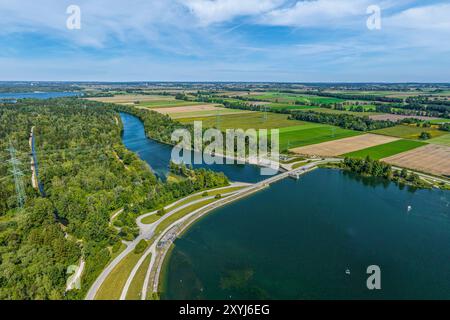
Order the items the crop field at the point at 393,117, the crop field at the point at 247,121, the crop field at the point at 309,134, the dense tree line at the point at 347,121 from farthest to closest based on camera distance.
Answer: the crop field at the point at 393,117
the crop field at the point at 247,121
the dense tree line at the point at 347,121
the crop field at the point at 309,134

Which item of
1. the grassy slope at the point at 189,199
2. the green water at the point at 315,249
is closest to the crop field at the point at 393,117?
the green water at the point at 315,249

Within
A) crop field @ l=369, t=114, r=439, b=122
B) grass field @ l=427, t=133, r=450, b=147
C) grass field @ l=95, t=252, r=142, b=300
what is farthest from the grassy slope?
crop field @ l=369, t=114, r=439, b=122

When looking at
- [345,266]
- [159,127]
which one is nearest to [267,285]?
[345,266]

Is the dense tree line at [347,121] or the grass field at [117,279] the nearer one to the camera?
the grass field at [117,279]

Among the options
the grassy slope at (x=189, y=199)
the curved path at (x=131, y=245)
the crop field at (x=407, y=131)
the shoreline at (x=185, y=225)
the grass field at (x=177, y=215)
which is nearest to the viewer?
the curved path at (x=131, y=245)

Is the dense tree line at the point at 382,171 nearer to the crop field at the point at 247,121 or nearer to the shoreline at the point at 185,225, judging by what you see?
the shoreline at the point at 185,225

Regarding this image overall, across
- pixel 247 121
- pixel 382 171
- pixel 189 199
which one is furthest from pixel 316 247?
pixel 247 121

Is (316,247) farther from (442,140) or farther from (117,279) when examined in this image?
(442,140)
